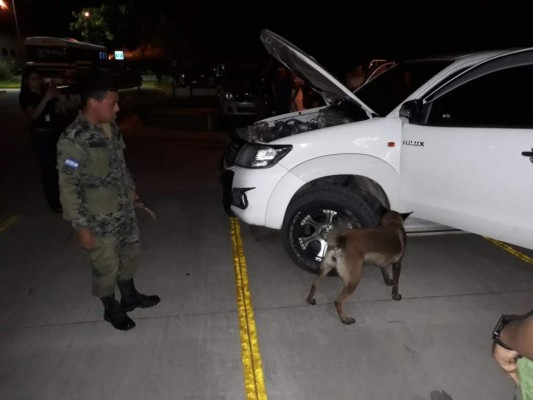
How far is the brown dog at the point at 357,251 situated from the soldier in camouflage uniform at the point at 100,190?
1.54 m

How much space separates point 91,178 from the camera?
3152mm

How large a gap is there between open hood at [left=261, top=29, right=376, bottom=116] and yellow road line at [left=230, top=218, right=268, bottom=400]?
190cm

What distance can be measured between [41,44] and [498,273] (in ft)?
90.5

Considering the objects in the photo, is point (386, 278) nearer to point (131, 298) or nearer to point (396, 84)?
point (131, 298)

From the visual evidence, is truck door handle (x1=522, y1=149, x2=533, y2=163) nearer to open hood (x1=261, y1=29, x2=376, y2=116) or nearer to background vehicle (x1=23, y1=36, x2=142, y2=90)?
open hood (x1=261, y1=29, x2=376, y2=116)

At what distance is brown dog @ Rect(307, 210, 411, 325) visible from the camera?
3471 mm

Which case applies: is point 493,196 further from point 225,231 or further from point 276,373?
point 225,231

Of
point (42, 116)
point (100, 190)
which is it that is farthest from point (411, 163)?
point (42, 116)

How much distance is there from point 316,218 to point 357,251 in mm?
824

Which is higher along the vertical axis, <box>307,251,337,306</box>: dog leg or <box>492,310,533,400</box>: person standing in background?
<box>492,310,533,400</box>: person standing in background

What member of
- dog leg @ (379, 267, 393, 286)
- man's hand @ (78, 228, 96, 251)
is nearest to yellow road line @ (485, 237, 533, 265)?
dog leg @ (379, 267, 393, 286)

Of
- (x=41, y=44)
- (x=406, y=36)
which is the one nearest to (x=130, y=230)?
(x=41, y=44)

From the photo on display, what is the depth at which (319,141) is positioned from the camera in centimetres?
405

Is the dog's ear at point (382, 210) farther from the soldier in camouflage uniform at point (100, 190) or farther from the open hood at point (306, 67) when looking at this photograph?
the soldier in camouflage uniform at point (100, 190)
